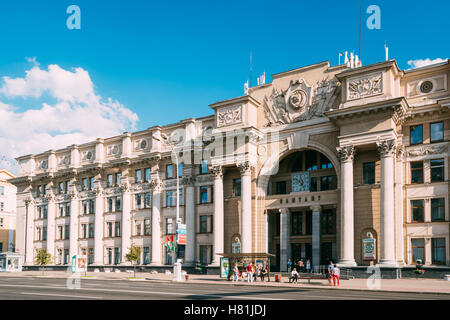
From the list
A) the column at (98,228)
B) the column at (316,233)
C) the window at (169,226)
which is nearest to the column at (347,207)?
the column at (316,233)

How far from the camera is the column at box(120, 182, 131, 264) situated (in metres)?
59.5

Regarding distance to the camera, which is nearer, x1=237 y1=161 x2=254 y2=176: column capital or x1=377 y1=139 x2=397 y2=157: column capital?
x1=377 y1=139 x2=397 y2=157: column capital

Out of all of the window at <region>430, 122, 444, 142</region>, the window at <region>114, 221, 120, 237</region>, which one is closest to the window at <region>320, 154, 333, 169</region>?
the window at <region>430, 122, 444, 142</region>

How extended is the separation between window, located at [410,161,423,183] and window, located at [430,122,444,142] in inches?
90.9

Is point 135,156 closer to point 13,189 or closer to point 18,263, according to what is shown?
point 18,263

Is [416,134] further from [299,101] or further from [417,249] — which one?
[299,101]

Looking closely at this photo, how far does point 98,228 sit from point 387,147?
3930cm

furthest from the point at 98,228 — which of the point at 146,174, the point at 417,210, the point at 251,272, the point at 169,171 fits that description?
the point at 417,210

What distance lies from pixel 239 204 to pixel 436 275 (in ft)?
65.2

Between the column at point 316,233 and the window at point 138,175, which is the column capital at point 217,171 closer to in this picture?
the column at point 316,233

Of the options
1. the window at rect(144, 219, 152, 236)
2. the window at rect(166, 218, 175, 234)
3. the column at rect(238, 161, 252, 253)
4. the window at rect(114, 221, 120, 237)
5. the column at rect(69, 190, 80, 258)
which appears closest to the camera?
the column at rect(238, 161, 252, 253)

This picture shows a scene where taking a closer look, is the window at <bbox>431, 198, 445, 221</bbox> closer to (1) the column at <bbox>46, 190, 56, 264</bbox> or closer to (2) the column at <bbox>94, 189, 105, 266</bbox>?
(2) the column at <bbox>94, 189, 105, 266</bbox>
